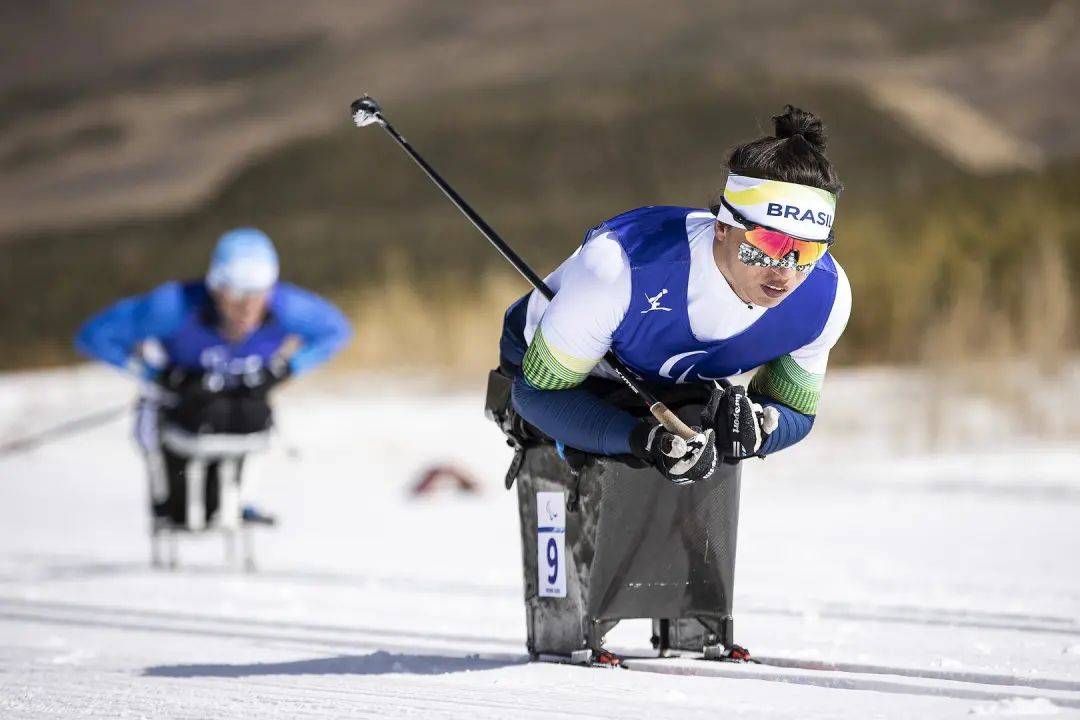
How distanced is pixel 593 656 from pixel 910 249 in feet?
54.6

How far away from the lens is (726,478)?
4.93 m

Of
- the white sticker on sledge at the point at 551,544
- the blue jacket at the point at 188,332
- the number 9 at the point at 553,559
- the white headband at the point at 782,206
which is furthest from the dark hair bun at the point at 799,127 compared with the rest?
the blue jacket at the point at 188,332

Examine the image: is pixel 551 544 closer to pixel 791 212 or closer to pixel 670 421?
pixel 670 421

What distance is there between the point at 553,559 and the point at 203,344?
16.3 feet

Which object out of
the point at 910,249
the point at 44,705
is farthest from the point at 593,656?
the point at 910,249

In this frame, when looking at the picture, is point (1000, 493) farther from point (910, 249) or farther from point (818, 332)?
point (910, 249)

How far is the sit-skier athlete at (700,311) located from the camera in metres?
4.62

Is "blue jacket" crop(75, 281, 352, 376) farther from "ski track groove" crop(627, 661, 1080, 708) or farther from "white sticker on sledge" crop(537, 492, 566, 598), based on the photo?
"ski track groove" crop(627, 661, 1080, 708)

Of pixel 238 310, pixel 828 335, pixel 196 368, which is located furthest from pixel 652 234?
pixel 196 368

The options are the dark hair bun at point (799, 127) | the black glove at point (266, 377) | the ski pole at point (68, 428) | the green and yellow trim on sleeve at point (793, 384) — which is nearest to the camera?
the dark hair bun at point (799, 127)

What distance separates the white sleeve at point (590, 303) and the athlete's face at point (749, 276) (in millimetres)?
290

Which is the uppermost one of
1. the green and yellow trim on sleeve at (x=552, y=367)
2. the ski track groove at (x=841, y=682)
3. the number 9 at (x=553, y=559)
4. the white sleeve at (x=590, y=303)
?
the white sleeve at (x=590, y=303)

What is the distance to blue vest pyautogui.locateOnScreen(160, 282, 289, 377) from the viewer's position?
9.50 meters

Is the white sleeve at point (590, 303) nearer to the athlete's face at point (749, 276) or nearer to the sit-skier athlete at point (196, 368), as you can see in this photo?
the athlete's face at point (749, 276)
